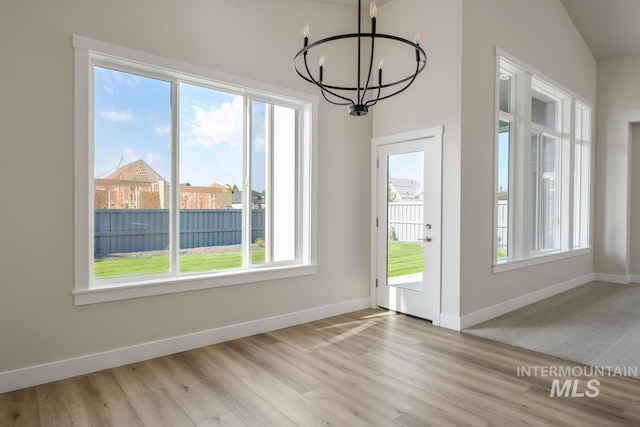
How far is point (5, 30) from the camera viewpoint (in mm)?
2553

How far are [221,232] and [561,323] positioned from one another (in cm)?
377

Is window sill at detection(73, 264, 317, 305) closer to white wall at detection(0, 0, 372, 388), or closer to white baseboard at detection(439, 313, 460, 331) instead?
white wall at detection(0, 0, 372, 388)

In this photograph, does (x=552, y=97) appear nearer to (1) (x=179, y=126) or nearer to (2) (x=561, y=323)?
(2) (x=561, y=323)

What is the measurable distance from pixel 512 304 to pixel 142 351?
4.09m

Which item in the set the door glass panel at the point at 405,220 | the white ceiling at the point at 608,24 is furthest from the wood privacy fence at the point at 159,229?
the white ceiling at the point at 608,24

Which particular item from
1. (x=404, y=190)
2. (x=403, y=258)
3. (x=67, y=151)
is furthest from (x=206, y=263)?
(x=404, y=190)

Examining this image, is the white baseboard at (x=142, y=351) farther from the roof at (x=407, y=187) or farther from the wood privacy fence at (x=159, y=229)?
the roof at (x=407, y=187)

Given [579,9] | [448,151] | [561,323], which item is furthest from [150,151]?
[579,9]

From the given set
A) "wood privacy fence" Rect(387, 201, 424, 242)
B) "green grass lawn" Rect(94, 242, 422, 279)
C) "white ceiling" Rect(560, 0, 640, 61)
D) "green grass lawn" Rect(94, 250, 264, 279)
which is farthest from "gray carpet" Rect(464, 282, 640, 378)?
"white ceiling" Rect(560, 0, 640, 61)

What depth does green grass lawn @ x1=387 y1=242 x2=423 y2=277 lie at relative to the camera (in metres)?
4.35

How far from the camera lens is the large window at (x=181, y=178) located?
302 cm

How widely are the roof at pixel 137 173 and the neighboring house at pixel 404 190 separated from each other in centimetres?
263

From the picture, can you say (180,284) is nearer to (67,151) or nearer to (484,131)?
(67,151)

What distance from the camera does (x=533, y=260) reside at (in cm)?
496
